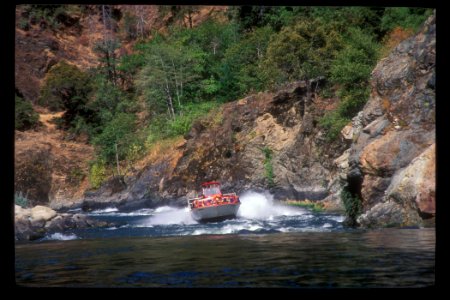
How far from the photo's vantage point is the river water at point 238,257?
11.9 metres

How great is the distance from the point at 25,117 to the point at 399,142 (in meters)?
45.0

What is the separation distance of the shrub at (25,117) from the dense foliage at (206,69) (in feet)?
9.14

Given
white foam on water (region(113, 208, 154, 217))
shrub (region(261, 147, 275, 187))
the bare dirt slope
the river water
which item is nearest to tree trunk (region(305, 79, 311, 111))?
shrub (region(261, 147, 275, 187))

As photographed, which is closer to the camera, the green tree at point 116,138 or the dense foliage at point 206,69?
the dense foliage at point 206,69

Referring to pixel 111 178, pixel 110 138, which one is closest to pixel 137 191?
pixel 111 178

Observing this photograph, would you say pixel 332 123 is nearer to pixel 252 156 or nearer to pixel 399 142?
pixel 252 156

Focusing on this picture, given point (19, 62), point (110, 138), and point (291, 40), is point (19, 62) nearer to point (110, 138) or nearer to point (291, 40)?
point (110, 138)

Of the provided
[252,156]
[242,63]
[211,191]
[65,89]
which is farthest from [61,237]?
[65,89]

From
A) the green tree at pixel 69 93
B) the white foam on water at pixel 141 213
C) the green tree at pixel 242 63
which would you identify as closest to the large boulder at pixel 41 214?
the white foam on water at pixel 141 213

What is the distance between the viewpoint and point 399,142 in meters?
21.7

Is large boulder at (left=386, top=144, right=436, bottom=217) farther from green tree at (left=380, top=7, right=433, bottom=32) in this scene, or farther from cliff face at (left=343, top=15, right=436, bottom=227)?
green tree at (left=380, top=7, right=433, bottom=32)

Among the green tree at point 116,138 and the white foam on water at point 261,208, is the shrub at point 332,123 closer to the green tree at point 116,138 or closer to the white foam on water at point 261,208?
the white foam on water at point 261,208
